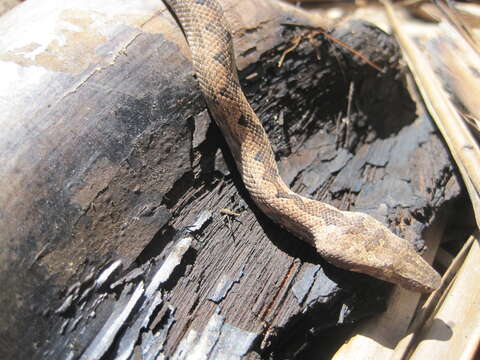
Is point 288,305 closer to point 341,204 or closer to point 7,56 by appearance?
point 341,204

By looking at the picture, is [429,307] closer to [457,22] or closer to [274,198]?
[274,198]

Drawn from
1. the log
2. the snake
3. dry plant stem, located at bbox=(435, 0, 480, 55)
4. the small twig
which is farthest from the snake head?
dry plant stem, located at bbox=(435, 0, 480, 55)

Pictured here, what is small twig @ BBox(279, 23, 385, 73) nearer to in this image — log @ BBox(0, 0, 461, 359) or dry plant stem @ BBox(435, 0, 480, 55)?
log @ BBox(0, 0, 461, 359)

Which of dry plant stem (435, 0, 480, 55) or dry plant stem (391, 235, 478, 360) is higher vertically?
dry plant stem (435, 0, 480, 55)

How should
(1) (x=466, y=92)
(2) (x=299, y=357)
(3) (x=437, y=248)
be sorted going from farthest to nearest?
(1) (x=466, y=92)
(3) (x=437, y=248)
(2) (x=299, y=357)

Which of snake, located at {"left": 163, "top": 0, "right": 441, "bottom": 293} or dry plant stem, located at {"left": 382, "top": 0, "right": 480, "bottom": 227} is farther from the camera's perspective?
dry plant stem, located at {"left": 382, "top": 0, "right": 480, "bottom": 227}

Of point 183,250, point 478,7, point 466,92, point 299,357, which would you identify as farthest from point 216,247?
point 478,7

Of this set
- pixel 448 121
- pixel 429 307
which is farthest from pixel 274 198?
pixel 448 121
